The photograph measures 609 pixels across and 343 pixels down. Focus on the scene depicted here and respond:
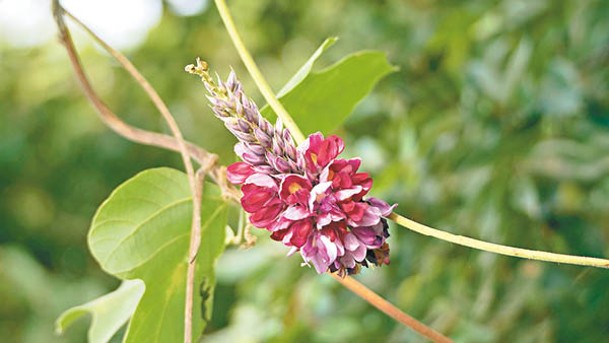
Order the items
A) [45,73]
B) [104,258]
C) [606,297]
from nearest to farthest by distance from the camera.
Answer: [104,258], [606,297], [45,73]

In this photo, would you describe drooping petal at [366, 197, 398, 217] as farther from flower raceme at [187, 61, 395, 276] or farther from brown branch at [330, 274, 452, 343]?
brown branch at [330, 274, 452, 343]

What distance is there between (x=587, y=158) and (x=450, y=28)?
9.3 inches

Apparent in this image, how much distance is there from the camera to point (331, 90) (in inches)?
20.7

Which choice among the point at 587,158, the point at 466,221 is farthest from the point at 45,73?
the point at 587,158

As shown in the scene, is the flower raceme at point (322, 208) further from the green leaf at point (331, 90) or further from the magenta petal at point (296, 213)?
the green leaf at point (331, 90)

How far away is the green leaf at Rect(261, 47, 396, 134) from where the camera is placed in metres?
0.50

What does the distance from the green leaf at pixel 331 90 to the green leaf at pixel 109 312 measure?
0.16m

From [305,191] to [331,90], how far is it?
199mm

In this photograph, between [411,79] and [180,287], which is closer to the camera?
[180,287]

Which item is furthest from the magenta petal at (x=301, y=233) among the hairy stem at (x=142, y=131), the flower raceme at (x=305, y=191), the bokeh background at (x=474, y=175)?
the bokeh background at (x=474, y=175)

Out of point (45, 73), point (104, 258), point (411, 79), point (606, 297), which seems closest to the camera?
point (104, 258)

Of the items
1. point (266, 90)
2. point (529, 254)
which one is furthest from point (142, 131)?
point (529, 254)

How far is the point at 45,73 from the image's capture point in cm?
161

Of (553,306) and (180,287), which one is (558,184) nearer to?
(553,306)
